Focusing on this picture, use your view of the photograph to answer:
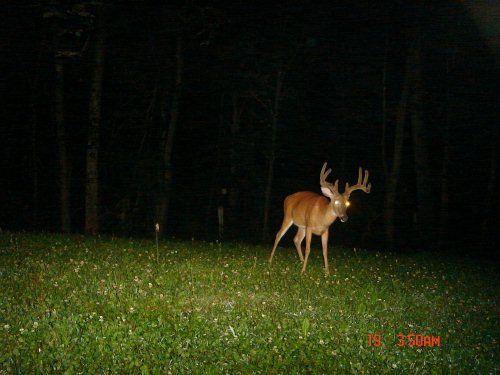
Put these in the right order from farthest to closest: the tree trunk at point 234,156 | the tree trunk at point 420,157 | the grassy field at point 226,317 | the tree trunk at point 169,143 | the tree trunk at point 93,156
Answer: the tree trunk at point 234,156 < the tree trunk at point 169,143 < the tree trunk at point 420,157 < the tree trunk at point 93,156 < the grassy field at point 226,317

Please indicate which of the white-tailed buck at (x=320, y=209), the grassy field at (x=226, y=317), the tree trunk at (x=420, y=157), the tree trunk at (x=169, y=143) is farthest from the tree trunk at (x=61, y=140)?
the tree trunk at (x=420, y=157)

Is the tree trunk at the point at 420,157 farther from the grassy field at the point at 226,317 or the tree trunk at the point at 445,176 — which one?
the grassy field at the point at 226,317

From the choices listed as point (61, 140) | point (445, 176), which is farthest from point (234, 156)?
point (61, 140)

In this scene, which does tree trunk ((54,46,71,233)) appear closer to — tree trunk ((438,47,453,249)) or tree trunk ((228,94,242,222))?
tree trunk ((228,94,242,222))

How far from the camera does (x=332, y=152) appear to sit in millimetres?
34844

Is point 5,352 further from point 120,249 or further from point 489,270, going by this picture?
point 489,270

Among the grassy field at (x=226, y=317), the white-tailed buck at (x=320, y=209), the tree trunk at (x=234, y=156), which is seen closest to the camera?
the grassy field at (x=226, y=317)

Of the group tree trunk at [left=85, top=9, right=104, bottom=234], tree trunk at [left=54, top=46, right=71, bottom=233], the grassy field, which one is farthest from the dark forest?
the grassy field

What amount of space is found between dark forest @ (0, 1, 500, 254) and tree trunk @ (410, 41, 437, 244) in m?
0.08

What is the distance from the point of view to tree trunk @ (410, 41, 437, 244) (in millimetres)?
23766

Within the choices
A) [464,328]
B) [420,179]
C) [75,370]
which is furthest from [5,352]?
[420,179]
